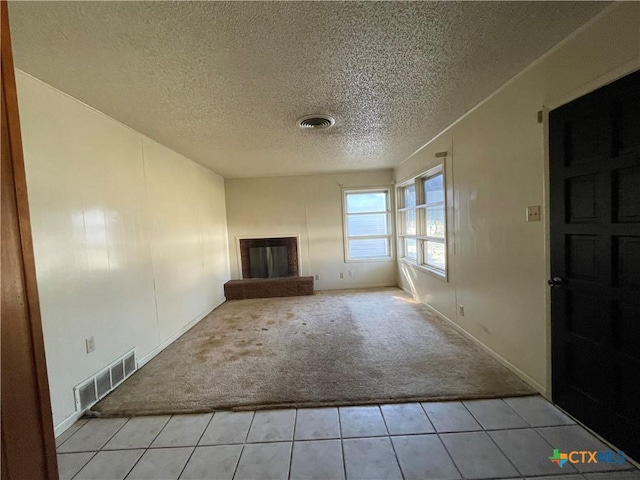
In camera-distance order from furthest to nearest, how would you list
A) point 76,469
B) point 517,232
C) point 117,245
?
point 117,245 < point 517,232 < point 76,469

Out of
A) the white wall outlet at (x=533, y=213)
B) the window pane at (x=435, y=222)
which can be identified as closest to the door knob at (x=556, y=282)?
the white wall outlet at (x=533, y=213)

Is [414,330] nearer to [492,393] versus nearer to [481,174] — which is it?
[492,393]

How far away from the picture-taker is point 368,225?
5531 millimetres

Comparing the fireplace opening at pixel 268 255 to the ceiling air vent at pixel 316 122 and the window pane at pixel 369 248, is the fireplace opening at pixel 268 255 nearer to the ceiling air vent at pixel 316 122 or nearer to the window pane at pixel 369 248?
the window pane at pixel 369 248

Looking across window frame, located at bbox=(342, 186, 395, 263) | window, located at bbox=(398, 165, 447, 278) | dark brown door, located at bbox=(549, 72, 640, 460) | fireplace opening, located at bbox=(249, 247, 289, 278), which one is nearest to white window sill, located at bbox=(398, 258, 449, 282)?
window, located at bbox=(398, 165, 447, 278)

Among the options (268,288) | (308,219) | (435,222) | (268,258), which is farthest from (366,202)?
(268,288)

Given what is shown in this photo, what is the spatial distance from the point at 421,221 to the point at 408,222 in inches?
25.4

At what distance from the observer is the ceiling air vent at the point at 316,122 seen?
253 centimetres

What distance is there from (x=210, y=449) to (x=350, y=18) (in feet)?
8.07

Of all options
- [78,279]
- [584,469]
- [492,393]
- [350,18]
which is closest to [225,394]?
[78,279]

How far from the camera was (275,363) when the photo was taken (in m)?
2.54

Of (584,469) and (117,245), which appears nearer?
→ (584,469)

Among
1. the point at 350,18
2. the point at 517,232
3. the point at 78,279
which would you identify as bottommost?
the point at 78,279

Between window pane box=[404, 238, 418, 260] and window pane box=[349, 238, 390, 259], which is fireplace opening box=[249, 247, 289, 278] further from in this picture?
window pane box=[404, 238, 418, 260]
